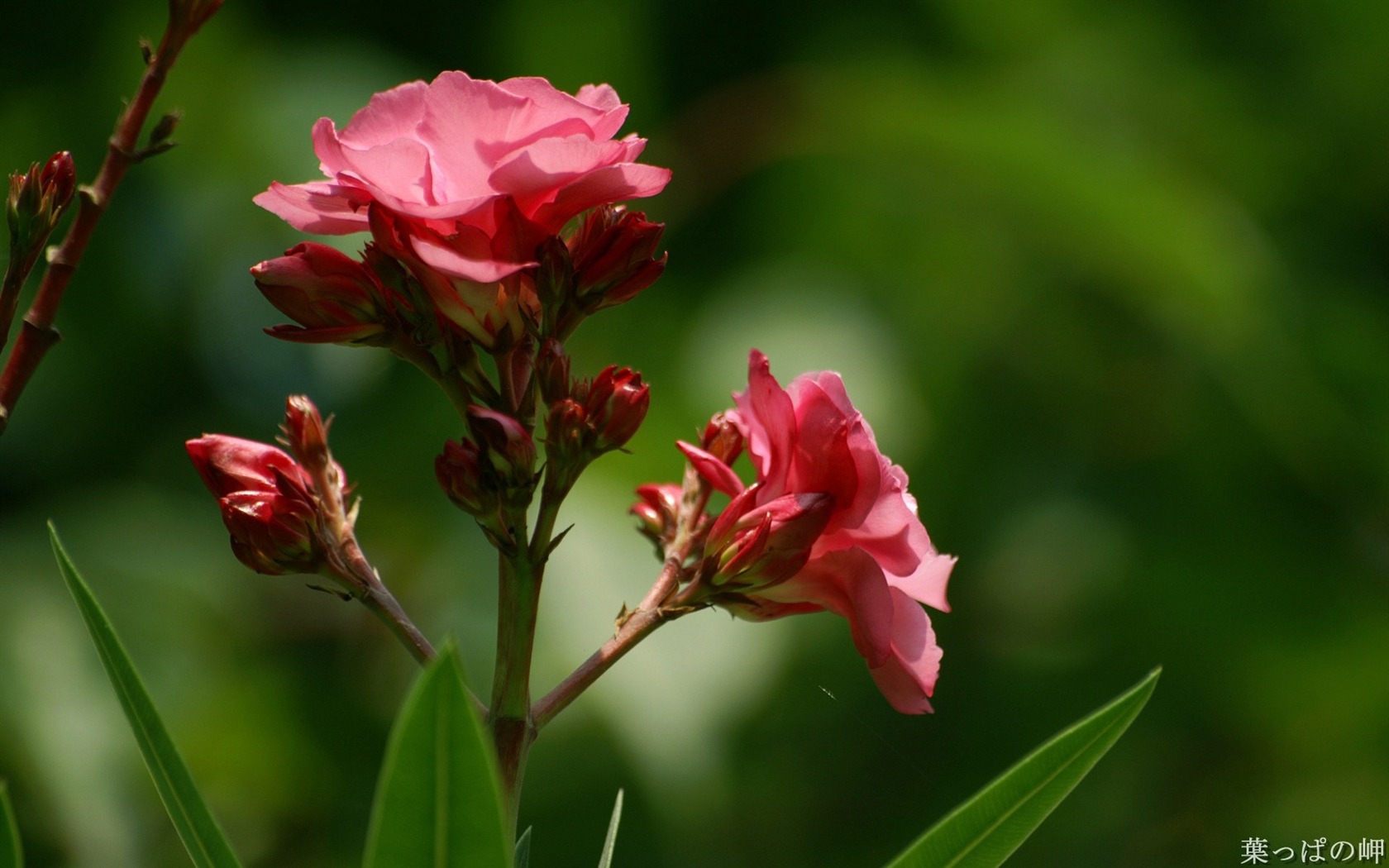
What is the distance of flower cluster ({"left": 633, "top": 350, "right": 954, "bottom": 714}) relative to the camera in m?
0.89

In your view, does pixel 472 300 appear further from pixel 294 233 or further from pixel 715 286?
pixel 715 286

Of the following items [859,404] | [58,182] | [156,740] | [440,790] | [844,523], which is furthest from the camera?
[859,404]

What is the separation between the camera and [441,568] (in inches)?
116

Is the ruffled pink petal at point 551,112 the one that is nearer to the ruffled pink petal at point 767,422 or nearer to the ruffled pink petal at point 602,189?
the ruffled pink petal at point 602,189

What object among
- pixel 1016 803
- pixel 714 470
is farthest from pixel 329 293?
pixel 1016 803

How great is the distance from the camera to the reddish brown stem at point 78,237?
770 millimetres

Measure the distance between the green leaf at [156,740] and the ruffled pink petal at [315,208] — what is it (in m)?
0.29

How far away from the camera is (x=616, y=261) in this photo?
0.92 m

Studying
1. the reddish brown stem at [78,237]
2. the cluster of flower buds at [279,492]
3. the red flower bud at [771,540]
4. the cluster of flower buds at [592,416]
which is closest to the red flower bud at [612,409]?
the cluster of flower buds at [592,416]

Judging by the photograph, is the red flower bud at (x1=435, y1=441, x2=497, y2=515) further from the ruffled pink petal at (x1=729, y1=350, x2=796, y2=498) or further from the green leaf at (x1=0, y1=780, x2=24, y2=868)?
the green leaf at (x1=0, y1=780, x2=24, y2=868)

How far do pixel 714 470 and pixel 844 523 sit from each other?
0.11 meters

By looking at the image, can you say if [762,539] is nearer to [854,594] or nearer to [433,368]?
[854,594]

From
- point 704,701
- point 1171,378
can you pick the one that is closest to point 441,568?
point 704,701

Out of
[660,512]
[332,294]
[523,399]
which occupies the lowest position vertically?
[660,512]
